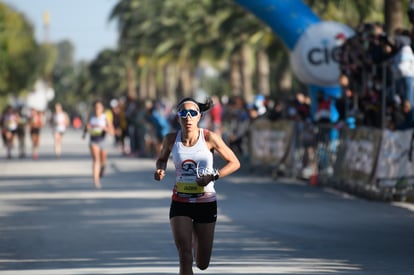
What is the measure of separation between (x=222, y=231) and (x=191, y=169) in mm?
5878

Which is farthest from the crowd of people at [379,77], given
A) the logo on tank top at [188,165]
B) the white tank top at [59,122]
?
the white tank top at [59,122]

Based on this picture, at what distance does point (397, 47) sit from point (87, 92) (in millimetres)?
160225

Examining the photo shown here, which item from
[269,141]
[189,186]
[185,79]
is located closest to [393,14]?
[269,141]

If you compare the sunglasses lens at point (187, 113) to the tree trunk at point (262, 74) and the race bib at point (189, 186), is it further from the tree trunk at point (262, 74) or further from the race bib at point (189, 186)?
the tree trunk at point (262, 74)

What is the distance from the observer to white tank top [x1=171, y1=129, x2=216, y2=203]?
32.8ft

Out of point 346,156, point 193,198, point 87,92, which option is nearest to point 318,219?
point 346,156

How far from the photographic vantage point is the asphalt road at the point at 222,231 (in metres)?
12.3

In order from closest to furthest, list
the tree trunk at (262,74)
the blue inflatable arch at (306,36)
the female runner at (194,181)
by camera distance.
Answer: the female runner at (194,181), the blue inflatable arch at (306,36), the tree trunk at (262,74)

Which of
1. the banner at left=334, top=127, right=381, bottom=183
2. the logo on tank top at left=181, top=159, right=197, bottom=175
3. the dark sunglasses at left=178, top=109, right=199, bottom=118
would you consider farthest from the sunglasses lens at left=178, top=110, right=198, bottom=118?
the banner at left=334, top=127, right=381, bottom=183

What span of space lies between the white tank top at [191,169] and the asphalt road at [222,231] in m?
1.76

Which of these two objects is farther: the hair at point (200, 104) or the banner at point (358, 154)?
the banner at point (358, 154)

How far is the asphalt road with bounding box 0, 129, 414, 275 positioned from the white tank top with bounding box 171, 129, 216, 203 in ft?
5.79

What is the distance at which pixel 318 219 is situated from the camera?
1745 centimetres

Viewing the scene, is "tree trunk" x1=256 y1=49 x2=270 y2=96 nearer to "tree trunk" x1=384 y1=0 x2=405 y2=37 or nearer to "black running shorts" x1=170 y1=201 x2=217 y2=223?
"tree trunk" x1=384 y1=0 x2=405 y2=37
